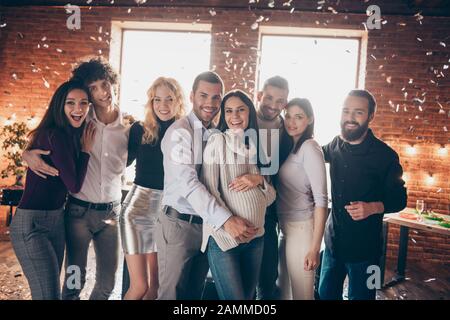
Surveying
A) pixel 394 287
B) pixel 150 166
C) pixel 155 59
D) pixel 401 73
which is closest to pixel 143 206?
pixel 150 166

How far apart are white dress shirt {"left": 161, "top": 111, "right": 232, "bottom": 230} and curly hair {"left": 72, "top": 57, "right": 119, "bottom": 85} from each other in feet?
2.10

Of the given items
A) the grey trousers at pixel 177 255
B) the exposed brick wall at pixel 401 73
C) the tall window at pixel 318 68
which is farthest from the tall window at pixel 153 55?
the grey trousers at pixel 177 255

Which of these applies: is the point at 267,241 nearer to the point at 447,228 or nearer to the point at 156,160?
the point at 156,160

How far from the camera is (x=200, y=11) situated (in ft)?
15.6

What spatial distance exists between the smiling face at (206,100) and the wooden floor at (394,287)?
1.88m

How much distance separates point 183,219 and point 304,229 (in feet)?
2.21

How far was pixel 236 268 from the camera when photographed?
63.5 inches

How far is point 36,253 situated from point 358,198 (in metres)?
1.78

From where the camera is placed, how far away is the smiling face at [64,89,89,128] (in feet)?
6.30

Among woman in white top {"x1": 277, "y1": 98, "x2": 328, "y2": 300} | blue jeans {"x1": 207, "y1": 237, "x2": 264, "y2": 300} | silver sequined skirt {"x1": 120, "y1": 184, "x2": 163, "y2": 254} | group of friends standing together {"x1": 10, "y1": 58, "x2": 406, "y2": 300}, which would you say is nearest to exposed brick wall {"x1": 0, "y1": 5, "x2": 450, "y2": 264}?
group of friends standing together {"x1": 10, "y1": 58, "x2": 406, "y2": 300}

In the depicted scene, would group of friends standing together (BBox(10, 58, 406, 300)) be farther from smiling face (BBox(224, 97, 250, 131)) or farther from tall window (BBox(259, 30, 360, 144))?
tall window (BBox(259, 30, 360, 144))

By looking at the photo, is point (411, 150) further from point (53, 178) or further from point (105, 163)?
point (53, 178)

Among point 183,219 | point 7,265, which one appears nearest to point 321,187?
point 183,219

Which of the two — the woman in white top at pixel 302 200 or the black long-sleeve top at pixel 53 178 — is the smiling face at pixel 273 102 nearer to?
the woman in white top at pixel 302 200
